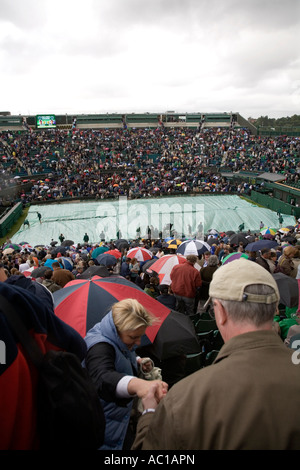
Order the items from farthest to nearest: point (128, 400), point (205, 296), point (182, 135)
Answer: point (182, 135) < point (205, 296) < point (128, 400)

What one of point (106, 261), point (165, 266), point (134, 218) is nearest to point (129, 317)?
point (165, 266)

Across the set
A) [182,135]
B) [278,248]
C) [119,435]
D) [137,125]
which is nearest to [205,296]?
[278,248]

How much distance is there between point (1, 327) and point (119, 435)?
1513 millimetres

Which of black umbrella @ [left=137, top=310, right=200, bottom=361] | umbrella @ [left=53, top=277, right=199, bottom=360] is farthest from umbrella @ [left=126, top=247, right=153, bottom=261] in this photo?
black umbrella @ [left=137, top=310, right=200, bottom=361]

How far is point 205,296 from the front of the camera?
23.3 ft

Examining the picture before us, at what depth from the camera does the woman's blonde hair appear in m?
2.24

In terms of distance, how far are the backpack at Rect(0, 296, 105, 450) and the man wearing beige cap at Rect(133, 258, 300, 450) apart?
267 millimetres

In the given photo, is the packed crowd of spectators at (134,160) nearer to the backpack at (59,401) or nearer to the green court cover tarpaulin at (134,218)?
the green court cover tarpaulin at (134,218)

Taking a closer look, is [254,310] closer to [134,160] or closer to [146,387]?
[146,387]

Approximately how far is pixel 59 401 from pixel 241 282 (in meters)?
1.00

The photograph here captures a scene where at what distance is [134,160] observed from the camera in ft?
128
